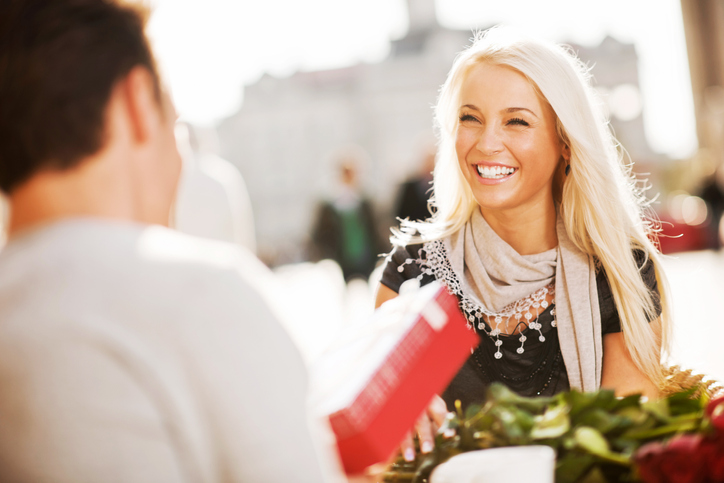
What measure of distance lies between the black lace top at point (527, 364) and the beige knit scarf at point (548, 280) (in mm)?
48

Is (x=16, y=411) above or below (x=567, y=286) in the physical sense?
above

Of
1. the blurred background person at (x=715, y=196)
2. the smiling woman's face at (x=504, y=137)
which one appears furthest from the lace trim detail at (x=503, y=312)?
the blurred background person at (x=715, y=196)

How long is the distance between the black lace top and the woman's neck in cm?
21

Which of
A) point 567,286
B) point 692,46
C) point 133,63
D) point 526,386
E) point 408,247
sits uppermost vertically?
point 692,46

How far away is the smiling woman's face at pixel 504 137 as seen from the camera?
1878 mm

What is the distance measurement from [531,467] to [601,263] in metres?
1.27

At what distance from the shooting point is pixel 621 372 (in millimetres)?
1775

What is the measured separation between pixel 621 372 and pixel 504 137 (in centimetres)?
74

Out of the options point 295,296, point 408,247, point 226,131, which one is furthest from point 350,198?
point 226,131

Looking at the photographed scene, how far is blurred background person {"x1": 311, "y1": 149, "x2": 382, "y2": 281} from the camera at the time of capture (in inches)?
252

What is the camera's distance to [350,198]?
6.48 meters

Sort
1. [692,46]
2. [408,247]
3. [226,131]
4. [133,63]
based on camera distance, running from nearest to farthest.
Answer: [133,63], [408,247], [692,46], [226,131]

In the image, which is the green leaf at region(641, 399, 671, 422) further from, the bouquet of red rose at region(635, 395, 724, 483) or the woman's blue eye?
the woman's blue eye

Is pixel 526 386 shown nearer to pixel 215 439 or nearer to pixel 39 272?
pixel 215 439
